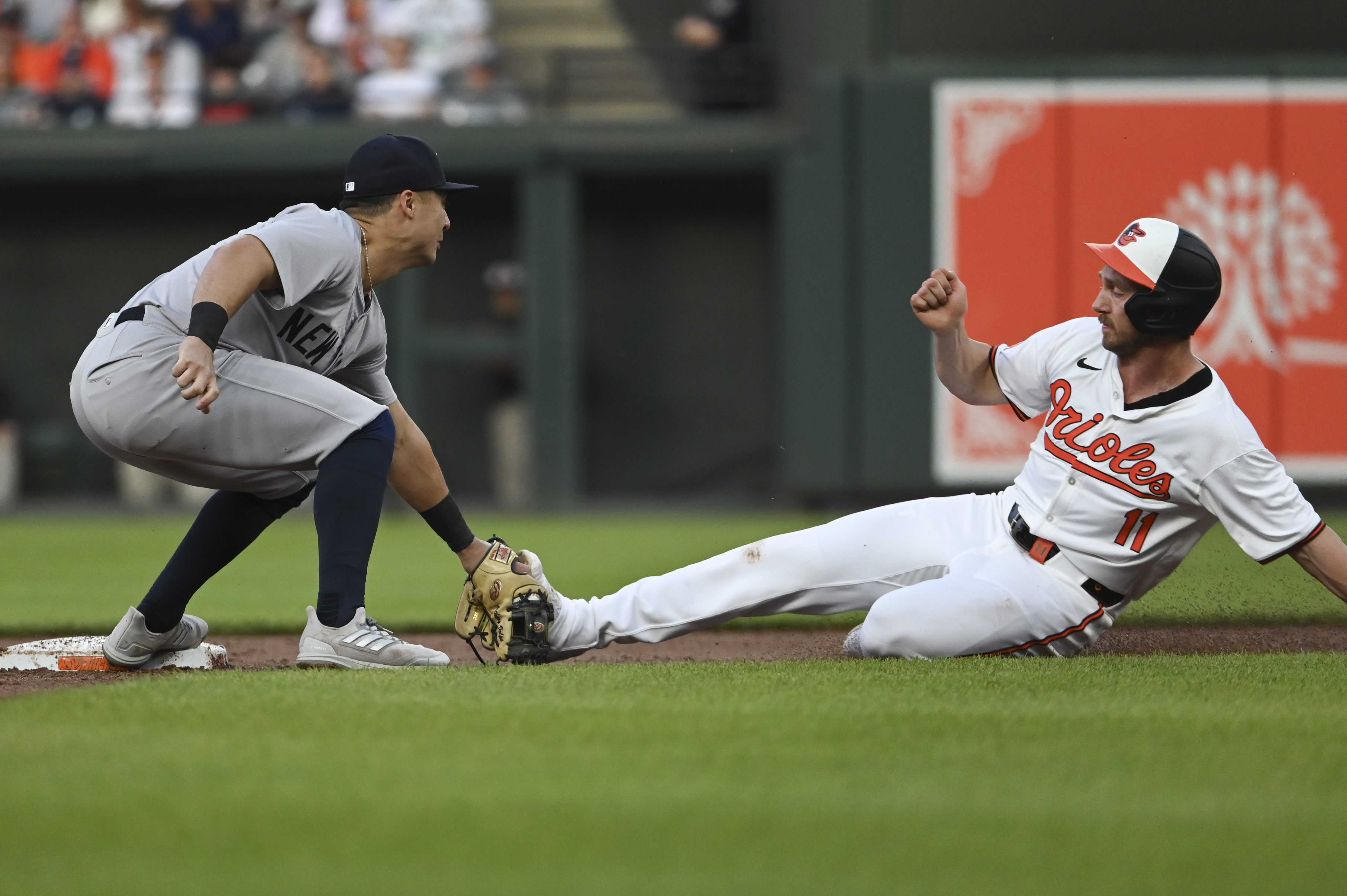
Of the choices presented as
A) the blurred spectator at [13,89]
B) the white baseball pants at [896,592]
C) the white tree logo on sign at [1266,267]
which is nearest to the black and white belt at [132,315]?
the white baseball pants at [896,592]

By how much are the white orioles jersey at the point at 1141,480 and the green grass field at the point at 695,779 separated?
0.98ft

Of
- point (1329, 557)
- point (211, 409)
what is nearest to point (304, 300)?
point (211, 409)

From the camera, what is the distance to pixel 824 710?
9.45ft

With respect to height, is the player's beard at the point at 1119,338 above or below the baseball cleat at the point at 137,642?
above

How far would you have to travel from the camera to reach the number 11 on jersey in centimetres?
354

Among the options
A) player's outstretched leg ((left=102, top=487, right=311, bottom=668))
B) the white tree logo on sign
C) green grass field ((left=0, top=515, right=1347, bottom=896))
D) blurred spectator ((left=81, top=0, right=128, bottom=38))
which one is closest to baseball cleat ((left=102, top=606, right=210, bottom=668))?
player's outstretched leg ((left=102, top=487, right=311, bottom=668))

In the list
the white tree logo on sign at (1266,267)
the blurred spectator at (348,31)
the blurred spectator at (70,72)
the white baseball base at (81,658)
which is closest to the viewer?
the white baseball base at (81,658)

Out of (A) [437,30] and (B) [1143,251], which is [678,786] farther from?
(A) [437,30]

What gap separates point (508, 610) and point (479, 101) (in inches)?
358

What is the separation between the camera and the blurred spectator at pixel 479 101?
12.0m

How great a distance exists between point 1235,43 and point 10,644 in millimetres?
9351

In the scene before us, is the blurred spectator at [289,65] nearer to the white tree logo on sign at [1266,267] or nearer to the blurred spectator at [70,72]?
the blurred spectator at [70,72]

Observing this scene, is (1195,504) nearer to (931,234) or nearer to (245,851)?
(245,851)

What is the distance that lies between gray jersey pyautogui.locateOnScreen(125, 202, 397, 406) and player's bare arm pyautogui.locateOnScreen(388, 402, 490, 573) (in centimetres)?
21
